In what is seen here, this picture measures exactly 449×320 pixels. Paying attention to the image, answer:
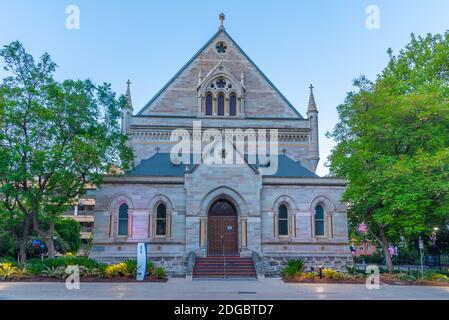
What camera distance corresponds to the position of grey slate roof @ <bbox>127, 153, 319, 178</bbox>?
2614 cm

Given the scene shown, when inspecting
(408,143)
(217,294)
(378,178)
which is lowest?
(217,294)

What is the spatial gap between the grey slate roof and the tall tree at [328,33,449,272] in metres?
2.29

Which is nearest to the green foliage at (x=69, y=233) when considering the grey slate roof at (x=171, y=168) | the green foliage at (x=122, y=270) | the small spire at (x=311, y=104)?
the grey slate roof at (x=171, y=168)

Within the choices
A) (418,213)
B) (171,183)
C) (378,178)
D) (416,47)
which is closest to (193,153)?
(171,183)

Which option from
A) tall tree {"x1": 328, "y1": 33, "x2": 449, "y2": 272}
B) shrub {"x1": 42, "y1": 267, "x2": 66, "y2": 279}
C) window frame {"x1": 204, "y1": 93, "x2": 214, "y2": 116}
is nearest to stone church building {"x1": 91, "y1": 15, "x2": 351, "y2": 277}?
tall tree {"x1": 328, "y1": 33, "x2": 449, "y2": 272}

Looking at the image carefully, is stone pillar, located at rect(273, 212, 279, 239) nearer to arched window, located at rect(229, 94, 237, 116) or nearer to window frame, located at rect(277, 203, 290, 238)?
window frame, located at rect(277, 203, 290, 238)

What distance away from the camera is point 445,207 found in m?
19.8

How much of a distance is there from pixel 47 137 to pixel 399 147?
67.9ft

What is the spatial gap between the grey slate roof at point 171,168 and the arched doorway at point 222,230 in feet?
11.0

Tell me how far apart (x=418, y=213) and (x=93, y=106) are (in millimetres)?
18859

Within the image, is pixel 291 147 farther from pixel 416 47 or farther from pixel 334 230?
pixel 416 47

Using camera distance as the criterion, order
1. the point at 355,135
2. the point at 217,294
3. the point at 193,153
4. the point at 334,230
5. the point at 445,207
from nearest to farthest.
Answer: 1. the point at 217,294
2. the point at 445,207
3. the point at 334,230
4. the point at 355,135
5. the point at 193,153

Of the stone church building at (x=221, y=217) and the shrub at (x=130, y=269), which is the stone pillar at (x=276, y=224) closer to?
the stone church building at (x=221, y=217)

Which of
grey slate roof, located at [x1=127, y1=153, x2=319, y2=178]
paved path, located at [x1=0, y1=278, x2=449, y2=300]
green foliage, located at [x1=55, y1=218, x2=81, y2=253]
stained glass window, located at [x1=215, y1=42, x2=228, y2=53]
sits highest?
stained glass window, located at [x1=215, y1=42, x2=228, y2=53]
